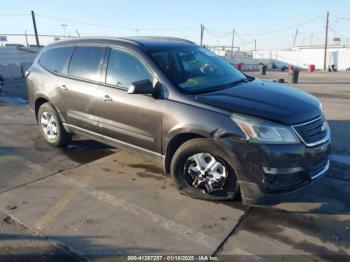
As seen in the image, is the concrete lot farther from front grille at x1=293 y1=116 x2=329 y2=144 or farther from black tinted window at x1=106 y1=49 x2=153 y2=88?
black tinted window at x1=106 y1=49 x2=153 y2=88

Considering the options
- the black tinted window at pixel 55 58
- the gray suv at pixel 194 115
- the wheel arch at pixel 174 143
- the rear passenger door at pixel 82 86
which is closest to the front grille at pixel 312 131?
the gray suv at pixel 194 115

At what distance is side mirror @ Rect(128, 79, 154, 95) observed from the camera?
4.21 m

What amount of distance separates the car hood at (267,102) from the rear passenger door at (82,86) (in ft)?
6.01

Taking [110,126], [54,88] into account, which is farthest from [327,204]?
[54,88]

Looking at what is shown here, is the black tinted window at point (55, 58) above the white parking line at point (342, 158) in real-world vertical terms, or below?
above

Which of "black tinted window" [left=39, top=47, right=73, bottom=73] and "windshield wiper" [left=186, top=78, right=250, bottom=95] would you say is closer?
"windshield wiper" [left=186, top=78, right=250, bottom=95]

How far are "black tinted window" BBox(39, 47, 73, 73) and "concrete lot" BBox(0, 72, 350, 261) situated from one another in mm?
1565

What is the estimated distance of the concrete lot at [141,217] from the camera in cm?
329

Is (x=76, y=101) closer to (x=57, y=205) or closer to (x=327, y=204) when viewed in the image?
(x=57, y=205)

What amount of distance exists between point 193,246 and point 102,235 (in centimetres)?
89

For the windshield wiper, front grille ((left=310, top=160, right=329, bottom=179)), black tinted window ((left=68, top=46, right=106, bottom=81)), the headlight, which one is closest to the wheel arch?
the windshield wiper

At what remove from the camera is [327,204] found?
13.7 ft

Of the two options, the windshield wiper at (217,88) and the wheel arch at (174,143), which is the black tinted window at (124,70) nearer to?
the windshield wiper at (217,88)

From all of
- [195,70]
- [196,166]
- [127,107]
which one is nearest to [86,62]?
[127,107]
